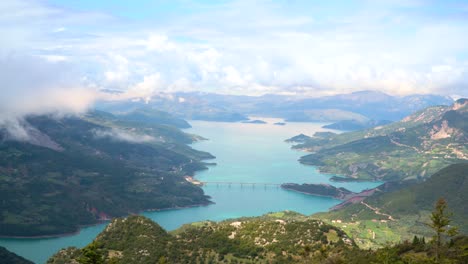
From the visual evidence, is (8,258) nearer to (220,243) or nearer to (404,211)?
(220,243)

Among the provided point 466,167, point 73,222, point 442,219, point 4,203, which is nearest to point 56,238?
point 73,222

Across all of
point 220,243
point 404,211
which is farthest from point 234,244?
point 404,211

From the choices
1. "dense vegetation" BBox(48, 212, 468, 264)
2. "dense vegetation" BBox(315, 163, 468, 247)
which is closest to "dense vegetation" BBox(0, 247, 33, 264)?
"dense vegetation" BBox(48, 212, 468, 264)

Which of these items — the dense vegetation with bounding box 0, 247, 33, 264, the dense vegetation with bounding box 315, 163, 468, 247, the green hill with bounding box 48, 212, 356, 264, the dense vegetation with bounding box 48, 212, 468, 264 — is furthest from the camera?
the dense vegetation with bounding box 315, 163, 468, 247

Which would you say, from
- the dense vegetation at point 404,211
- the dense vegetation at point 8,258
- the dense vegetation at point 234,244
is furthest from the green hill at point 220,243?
the dense vegetation at point 404,211

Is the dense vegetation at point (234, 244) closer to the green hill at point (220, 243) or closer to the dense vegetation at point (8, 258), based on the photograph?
the green hill at point (220, 243)

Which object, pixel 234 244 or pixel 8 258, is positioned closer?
pixel 234 244

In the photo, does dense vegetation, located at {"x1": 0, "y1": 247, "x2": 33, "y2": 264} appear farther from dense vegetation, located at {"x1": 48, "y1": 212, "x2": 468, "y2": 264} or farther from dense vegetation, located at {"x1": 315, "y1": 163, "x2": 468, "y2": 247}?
dense vegetation, located at {"x1": 315, "y1": 163, "x2": 468, "y2": 247}

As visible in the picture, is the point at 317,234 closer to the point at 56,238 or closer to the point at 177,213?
the point at 56,238
